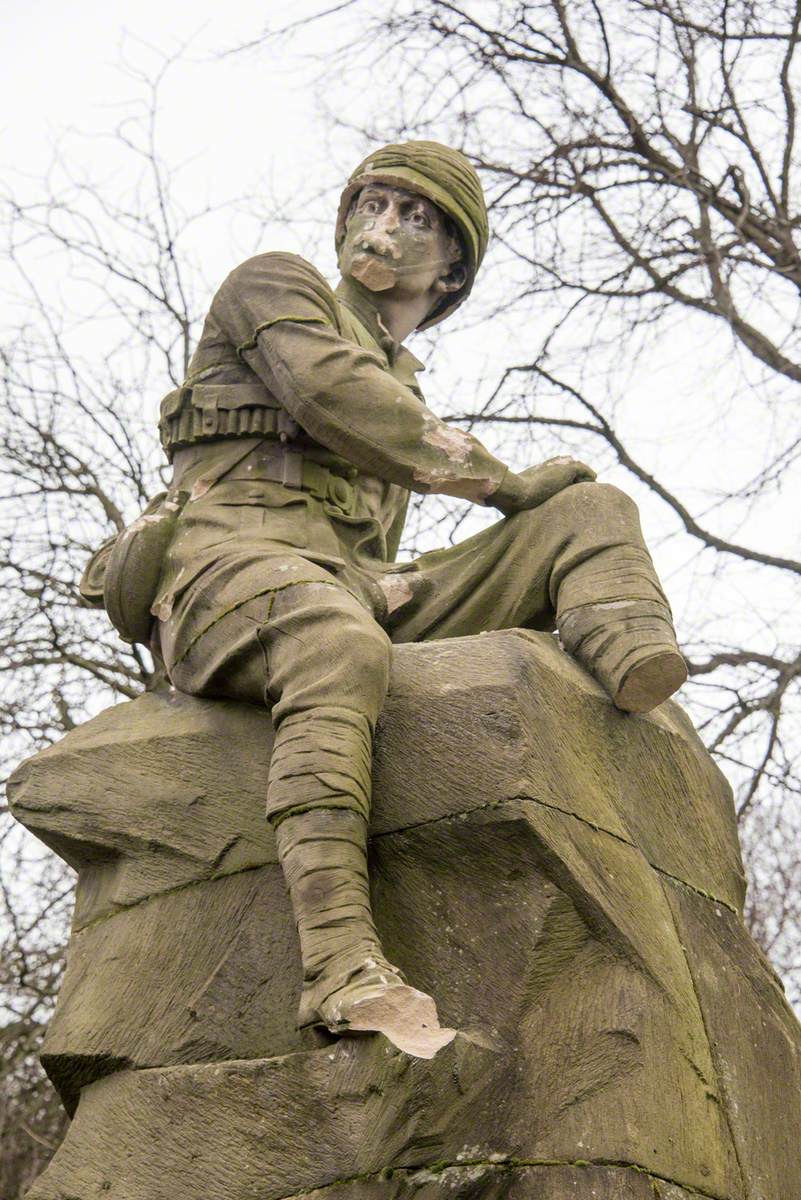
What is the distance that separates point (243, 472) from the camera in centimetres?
406

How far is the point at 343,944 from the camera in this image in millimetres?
3180

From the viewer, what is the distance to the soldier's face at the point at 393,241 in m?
4.39

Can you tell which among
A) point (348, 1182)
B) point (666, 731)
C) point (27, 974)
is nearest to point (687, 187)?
point (27, 974)

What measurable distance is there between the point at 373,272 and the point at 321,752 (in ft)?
4.79

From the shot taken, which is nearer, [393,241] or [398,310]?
[393,241]

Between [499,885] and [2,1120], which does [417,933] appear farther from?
[2,1120]

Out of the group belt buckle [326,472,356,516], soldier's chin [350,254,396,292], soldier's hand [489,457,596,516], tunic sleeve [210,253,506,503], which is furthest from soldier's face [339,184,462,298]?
soldier's hand [489,457,596,516]

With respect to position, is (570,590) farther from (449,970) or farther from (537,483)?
(449,970)

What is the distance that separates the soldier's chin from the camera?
4391 millimetres

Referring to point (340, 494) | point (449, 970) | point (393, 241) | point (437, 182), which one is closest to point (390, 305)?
point (393, 241)

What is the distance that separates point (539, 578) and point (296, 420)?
592 millimetres

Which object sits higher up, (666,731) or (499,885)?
(666,731)

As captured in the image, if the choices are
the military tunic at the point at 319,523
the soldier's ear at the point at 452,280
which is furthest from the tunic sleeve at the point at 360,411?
the soldier's ear at the point at 452,280

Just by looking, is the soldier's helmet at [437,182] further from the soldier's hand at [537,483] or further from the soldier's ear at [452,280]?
the soldier's hand at [537,483]
